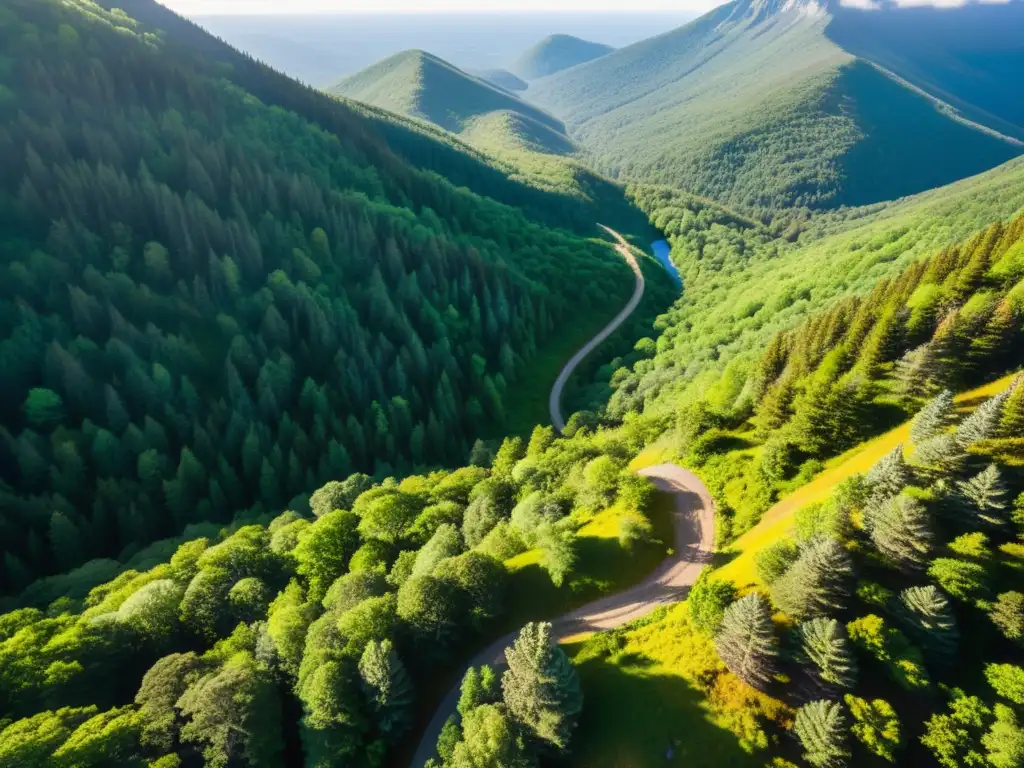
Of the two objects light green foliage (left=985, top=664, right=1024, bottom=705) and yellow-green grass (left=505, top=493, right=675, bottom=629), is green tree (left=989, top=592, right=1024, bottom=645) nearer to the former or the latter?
light green foliage (left=985, top=664, right=1024, bottom=705)

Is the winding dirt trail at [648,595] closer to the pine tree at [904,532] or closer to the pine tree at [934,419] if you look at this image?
the pine tree at [904,532]

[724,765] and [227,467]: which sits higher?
[724,765]

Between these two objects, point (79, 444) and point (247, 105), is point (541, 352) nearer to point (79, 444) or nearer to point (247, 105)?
point (79, 444)

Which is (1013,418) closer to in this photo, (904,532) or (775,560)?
(904,532)

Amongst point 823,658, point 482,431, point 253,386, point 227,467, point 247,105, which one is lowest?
point 482,431

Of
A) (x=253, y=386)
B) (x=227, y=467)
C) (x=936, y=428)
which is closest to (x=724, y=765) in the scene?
(x=936, y=428)

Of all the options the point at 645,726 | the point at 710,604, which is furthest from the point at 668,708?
the point at 710,604

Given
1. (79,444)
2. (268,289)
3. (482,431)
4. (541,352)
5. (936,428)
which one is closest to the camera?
(936,428)

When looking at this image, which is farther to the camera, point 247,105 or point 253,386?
point 247,105

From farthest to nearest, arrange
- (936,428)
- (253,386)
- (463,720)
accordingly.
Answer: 1. (253,386)
2. (936,428)
3. (463,720)
